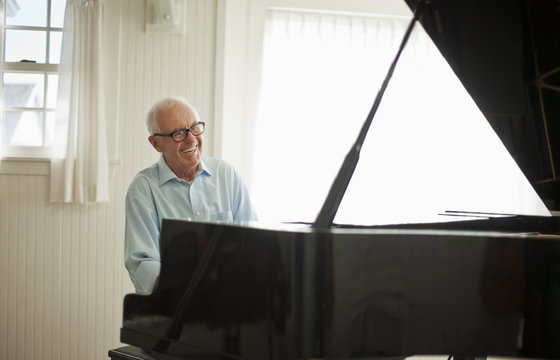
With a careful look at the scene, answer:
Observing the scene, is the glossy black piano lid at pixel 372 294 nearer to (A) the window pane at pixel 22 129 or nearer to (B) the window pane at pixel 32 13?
(A) the window pane at pixel 22 129

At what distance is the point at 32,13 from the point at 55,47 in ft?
0.89

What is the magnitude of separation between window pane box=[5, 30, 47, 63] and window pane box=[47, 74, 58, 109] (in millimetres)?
134

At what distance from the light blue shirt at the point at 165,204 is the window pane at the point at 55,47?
1651 mm

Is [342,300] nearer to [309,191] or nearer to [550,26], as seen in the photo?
[550,26]

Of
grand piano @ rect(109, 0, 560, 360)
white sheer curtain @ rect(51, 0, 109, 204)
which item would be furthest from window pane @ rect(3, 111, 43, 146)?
grand piano @ rect(109, 0, 560, 360)

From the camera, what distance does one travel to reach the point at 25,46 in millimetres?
3557

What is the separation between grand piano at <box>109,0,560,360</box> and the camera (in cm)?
136

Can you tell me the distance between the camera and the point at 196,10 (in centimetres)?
351

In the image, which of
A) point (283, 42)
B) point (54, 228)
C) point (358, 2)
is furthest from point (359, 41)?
point (54, 228)

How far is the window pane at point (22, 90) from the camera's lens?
3547mm

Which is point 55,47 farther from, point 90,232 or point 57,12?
point 90,232

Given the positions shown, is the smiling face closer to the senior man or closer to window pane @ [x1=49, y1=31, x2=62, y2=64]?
the senior man

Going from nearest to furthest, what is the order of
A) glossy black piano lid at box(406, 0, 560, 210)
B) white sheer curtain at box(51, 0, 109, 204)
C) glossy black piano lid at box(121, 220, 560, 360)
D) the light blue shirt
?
glossy black piano lid at box(121, 220, 560, 360) < glossy black piano lid at box(406, 0, 560, 210) < the light blue shirt < white sheer curtain at box(51, 0, 109, 204)

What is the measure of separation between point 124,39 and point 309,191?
1.66 meters
